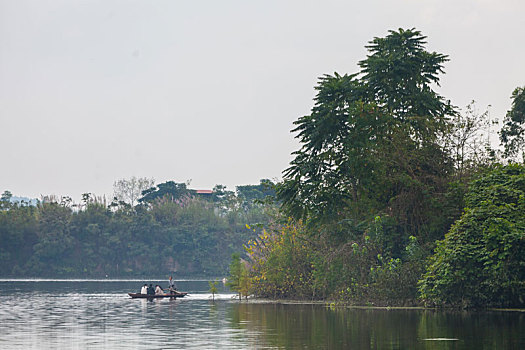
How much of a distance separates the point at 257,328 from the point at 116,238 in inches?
3414

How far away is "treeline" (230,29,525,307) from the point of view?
34594 millimetres

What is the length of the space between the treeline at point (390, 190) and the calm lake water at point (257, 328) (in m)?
2.08

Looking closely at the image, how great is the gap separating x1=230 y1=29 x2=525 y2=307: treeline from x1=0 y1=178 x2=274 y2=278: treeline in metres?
67.1

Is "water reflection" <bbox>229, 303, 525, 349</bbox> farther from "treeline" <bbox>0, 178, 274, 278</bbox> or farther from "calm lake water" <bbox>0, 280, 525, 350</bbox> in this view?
"treeline" <bbox>0, 178, 274, 278</bbox>

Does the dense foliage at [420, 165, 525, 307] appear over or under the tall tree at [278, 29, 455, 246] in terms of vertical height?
under

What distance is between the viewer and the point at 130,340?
23906mm

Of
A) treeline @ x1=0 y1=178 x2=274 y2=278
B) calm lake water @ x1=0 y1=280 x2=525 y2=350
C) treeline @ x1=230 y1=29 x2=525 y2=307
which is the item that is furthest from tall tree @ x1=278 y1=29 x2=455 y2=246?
treeline @ x1=0 y1=178 x2=274 y2=278

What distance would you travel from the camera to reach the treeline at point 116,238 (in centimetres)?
10994

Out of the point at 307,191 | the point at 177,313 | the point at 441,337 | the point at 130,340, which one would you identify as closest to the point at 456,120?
the point at 307,191

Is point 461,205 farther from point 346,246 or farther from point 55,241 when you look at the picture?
point 55,241

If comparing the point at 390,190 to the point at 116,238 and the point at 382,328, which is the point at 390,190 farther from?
the point at 116,238

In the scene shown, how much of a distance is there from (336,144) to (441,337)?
19.3 m

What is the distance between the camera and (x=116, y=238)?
4417 inches

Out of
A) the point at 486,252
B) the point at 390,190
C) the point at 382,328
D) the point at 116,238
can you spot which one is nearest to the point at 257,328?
the point at 382,328
